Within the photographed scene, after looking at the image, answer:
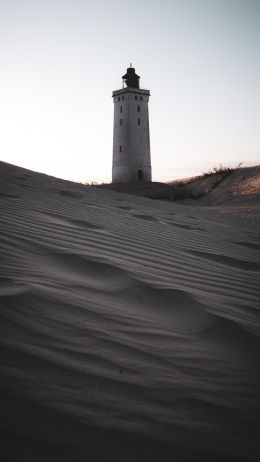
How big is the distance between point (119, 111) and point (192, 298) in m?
31.0

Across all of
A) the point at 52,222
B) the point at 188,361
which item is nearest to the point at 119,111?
the point at 52,222

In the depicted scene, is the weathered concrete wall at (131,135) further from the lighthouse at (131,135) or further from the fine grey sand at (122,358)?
the fine grey sand at (122,358)

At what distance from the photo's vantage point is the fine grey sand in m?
0.78

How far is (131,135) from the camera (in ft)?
100

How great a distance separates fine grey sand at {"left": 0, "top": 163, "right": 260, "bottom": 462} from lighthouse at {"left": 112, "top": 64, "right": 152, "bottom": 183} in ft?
95.2

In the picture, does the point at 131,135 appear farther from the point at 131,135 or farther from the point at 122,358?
the point at 122,358

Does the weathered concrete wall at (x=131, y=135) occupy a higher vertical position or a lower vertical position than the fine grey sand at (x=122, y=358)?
higher

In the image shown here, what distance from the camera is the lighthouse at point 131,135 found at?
30516 mm

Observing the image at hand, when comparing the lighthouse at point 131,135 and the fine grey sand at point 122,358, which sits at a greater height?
the lighthouse at point 131,135

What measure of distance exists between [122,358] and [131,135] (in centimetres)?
3072

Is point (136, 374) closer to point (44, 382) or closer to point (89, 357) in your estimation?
point (89, 357)

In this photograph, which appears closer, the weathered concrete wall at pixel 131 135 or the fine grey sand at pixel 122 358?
the fine grey sand at pixel 122 358

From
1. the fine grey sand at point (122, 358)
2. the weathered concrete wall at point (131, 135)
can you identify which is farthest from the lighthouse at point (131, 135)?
the fine grey sand at point (122, 358)

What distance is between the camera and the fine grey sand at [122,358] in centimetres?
78
